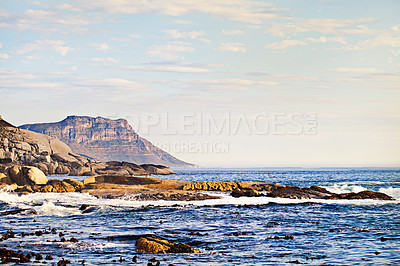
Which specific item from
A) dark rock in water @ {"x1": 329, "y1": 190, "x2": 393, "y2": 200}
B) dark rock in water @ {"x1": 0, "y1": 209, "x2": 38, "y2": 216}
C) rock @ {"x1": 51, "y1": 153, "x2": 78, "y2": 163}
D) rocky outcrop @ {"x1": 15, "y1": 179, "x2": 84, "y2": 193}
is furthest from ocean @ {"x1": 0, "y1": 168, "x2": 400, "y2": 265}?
rock @ {"x1": 51, "y1": 153, "x2": 78, "y2": 163}

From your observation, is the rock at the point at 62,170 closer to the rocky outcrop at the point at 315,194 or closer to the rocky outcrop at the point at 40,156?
the rocky outcrop at the point at 40,156

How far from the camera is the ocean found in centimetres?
2123

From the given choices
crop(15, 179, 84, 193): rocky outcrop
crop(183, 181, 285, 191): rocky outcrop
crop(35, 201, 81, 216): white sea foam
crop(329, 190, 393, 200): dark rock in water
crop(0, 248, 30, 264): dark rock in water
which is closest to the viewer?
crop(0, 248, 30, 264): dark rock in water

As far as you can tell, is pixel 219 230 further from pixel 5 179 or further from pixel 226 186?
pixel 5 179

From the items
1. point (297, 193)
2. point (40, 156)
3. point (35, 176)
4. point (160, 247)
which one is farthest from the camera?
point (40, 156)

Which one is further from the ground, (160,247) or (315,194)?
(160,247)

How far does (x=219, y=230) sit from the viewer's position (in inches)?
1168

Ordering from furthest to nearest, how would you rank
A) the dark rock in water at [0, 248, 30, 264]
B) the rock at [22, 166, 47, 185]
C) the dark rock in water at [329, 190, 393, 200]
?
the rock at [22, 166, 47, 185] → the dark rock in water at [329, 190, 393, 200] → the dark rock in water at [0, 248, 30, 264]

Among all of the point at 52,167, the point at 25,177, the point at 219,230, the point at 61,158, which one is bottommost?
the point at 219,230

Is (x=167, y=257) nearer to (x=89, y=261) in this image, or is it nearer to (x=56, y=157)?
(x=89, y=261)

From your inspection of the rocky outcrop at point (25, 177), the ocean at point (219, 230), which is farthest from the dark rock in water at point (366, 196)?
the rocky outcrop at point (25, 177)

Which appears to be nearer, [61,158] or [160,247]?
[160,247]

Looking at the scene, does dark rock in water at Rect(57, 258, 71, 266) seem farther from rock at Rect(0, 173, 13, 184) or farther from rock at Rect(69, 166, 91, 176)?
rock at Rect(69, 166, 91, 176)

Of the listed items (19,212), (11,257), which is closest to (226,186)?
(19,212)
